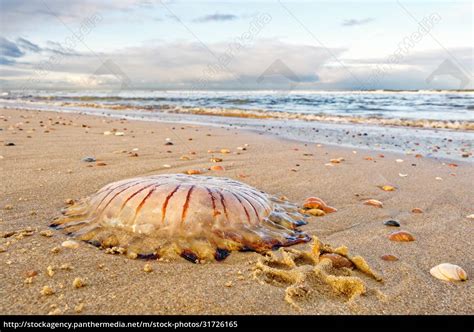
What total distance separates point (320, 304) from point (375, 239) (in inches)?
45.2

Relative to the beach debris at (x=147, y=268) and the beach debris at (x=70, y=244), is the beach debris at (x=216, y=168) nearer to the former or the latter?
the beach debris at (x=70, y=244)

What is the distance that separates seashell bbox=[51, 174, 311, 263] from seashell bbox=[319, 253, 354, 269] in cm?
37

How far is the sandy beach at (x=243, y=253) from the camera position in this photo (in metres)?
1.74

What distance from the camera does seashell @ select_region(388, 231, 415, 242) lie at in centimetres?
267

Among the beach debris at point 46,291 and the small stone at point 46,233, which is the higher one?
the beach debris at point 46,291

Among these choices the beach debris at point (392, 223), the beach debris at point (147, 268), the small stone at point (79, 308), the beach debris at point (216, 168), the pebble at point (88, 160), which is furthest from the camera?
the pebble at point (88, 160)

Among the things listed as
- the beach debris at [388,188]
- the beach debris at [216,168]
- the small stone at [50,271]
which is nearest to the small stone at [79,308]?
the small stone at [50,271]

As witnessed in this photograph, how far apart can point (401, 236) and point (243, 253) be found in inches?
46.3

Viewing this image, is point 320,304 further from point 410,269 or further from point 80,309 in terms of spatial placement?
point 80,309

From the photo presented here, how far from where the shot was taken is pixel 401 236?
8.82 feet

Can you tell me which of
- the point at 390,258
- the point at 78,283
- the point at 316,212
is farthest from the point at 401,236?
the point at 78,283

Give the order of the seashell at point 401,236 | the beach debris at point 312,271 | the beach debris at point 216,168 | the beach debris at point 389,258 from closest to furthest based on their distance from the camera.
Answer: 1. the beach debris at point 312,271
2. the beach debris at point 389,258
3. the seashell at point 401,236
4. the beach debris at point 216,168

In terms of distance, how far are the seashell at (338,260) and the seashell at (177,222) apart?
371 millimetres
